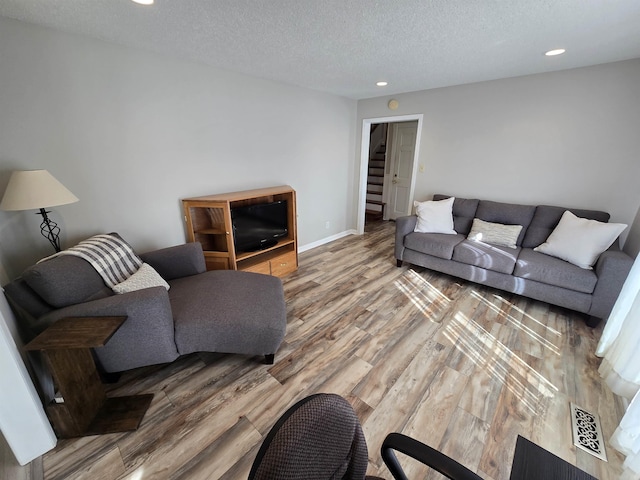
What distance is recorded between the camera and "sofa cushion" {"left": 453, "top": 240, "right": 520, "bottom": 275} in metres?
2.57

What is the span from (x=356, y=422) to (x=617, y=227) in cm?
296

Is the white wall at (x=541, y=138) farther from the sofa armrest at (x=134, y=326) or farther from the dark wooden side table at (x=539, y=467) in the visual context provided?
the sofa armrest at (x=134, y=326)

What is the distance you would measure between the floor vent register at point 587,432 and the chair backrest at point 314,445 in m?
1.44

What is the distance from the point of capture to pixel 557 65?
246cm

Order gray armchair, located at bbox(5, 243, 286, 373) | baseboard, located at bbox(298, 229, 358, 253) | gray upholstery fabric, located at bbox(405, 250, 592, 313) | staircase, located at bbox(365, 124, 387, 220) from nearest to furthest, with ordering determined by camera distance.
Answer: gray armchair, located at bbox(5, 243, 286, 373) < gray upholstery fabric, located at bbox(405, 250, 592, 313) < baseboard, located at bbox(298, 229, 358, 253) < staircase, located at bbox(365, 124, 387, 220)

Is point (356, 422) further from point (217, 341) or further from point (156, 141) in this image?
point (156, 141)

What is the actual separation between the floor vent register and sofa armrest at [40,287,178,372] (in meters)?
2.31

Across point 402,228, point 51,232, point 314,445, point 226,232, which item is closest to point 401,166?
point 402,228

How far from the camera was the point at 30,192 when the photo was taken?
1479mm

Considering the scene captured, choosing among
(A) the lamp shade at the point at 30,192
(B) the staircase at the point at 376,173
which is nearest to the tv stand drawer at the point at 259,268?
(A) the lamp shade at the point at 30,192

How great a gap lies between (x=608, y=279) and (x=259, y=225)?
316 centimetres

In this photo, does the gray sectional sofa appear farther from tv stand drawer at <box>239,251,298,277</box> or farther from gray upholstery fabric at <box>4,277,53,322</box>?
gray upholstery fabric at <box>4,277,53,322</box>

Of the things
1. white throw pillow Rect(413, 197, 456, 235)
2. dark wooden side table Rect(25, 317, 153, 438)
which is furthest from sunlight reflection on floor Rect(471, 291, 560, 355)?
dark wooden side table Rect(25, 317, 153, 438)

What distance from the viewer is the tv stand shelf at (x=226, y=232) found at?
2475mm
